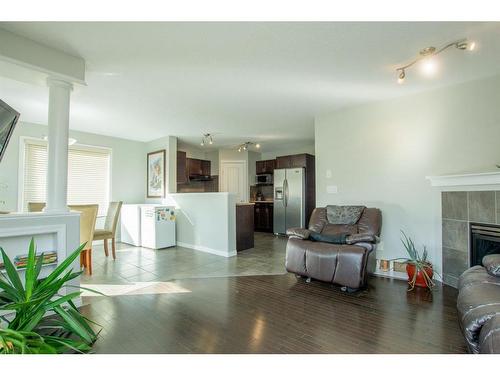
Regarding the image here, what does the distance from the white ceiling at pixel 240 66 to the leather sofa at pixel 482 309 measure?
197cm

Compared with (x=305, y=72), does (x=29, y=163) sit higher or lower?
lower

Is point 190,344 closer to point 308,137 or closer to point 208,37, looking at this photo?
point 208,37

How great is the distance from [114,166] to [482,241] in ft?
21.2

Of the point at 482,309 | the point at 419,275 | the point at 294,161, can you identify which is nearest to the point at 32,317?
the point at 482,309

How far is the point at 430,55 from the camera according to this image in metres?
2.31

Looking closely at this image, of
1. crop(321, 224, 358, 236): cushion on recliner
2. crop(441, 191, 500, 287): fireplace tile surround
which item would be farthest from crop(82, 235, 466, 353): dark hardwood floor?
crop(321, 224, 358, 236): cushion on recliner

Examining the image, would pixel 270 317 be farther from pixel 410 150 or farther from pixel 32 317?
pixel 410 150

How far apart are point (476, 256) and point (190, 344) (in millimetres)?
3099

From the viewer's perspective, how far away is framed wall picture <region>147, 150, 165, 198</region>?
18.5 ft

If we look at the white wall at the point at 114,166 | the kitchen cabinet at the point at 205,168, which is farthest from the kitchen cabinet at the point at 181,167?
the kitchen cabinet at the point at 205,168

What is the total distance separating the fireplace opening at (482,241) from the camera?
8.34 ft

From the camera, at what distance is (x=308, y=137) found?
5781 mm

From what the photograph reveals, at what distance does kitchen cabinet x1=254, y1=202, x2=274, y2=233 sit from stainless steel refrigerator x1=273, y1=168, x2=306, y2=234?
410 millimetres
